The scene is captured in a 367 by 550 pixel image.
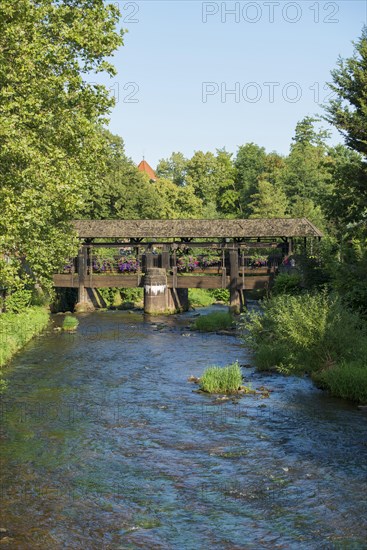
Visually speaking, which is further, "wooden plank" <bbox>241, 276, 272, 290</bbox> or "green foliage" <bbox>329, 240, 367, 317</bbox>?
"wooden plank" <bbox>241, 276, 272, 290</bbox>

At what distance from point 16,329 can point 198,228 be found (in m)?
16.4

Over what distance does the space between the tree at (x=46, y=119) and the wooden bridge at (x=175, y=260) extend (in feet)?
46.8

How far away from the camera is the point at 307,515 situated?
10320mm

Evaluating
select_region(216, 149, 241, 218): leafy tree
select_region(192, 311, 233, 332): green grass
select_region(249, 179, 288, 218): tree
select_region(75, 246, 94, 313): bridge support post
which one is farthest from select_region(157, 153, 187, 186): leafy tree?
select_region(192, 311, 233, 332): green grass

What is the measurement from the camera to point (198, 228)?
39906mm

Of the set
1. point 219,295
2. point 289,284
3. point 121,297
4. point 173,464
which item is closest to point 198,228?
point 121,297

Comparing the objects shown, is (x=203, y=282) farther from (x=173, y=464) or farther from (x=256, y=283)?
(x=173, y=464)

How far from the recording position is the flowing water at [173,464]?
9.80 metres

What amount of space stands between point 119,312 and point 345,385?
24.5 m

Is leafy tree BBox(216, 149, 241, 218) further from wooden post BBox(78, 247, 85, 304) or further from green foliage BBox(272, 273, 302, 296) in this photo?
green foliage BBox(272, 273, 302, 296)

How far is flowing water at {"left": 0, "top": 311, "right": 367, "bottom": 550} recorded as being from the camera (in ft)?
32.1

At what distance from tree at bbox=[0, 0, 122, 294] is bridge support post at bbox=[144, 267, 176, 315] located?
13.3 meters

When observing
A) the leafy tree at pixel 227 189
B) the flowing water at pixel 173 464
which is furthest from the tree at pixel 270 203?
the flowing water at pixel 173 464

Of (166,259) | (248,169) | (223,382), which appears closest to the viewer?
(223,382)
